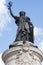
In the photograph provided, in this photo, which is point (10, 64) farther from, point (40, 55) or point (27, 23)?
point (27, 23)

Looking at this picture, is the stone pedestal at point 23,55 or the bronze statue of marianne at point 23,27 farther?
the bronze statue of marianne at point 23,27

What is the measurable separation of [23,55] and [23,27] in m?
2.04

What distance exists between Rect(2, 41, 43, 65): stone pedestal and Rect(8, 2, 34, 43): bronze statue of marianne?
955 millimetres

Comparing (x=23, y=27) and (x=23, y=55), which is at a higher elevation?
(x=23, y=27)

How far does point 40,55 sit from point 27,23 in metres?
2.29

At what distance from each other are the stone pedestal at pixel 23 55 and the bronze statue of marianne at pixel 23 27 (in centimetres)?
95

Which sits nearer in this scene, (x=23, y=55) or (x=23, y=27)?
(x=23, y=55)

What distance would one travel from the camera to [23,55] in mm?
12562

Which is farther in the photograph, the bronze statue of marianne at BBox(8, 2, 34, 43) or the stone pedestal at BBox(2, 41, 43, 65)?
the bronze statue of marianne at BBox(8, 2, 34, 43)

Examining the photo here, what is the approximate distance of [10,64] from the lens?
12.5 metres

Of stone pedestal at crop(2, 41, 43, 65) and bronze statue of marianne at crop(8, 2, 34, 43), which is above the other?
bronze statue of marianne at crop(8, 2, 34, 43)

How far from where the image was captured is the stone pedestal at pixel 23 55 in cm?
1243

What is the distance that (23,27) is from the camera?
14.1 meters

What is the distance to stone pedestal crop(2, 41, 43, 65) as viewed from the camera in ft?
40.8
